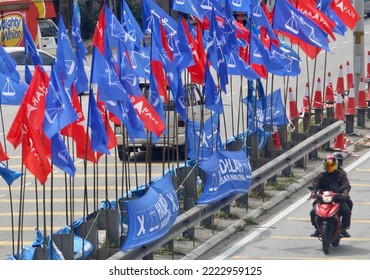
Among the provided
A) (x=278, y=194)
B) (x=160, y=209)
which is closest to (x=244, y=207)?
(x=278, y=194)

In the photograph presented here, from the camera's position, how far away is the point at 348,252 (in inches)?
681

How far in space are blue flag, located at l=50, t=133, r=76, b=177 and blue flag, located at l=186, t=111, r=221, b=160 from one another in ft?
14.4

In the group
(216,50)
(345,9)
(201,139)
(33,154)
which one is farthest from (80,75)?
(345,9)

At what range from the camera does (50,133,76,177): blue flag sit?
14836mm

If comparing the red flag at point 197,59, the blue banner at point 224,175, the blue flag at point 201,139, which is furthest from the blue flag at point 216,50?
the blue banner at point 224,175

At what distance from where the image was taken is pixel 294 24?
21.8 metres

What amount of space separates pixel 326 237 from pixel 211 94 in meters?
2.93

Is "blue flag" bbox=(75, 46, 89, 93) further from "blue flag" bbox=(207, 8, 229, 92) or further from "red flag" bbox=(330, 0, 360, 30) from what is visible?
"red flag" bbox=(330, 0, 360, 30)

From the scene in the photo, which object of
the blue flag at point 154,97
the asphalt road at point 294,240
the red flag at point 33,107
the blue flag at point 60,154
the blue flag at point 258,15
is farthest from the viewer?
the blue flag at point 258,15

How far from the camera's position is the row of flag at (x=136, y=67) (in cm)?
1476

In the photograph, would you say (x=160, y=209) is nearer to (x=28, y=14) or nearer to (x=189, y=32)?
(x=189, y=32)

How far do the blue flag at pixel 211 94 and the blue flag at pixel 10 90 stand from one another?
3097 millimetres

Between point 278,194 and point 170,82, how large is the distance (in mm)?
3609

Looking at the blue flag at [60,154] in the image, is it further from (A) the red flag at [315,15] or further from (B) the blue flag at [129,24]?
(A) the red flag at [315,15]
